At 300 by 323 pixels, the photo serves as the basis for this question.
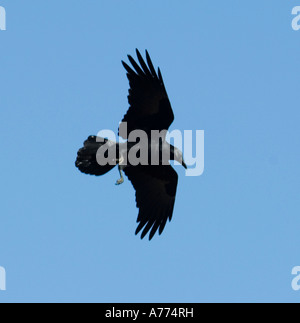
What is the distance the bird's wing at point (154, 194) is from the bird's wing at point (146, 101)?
35.5 inches

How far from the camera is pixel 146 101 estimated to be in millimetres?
15500

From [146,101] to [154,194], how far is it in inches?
66.6

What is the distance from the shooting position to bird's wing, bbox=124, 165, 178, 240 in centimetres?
1636

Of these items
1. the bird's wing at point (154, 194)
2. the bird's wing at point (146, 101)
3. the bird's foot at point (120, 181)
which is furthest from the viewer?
the bird's wing at point (154, 194)

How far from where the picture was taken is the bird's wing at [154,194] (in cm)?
1636

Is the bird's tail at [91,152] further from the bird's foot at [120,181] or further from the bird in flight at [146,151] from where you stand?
the bird's foot at [120,181]

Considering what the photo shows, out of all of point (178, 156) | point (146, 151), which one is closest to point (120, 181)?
point (146, 151)

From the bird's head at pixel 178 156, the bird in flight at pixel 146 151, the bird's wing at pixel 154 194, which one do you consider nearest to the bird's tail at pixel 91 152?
the bird in flight at pixel 146 151

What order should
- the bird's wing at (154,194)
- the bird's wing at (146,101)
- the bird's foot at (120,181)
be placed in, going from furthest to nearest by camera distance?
the bird's wing at (154,194) < the bird's foot at (120,181) < the bird's wing at (146,101)

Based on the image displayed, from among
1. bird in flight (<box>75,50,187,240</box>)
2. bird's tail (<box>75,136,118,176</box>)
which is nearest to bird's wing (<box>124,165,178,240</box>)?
bird in flight (<box>75,50,187,240</box>)

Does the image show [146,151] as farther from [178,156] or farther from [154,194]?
[154,194]
